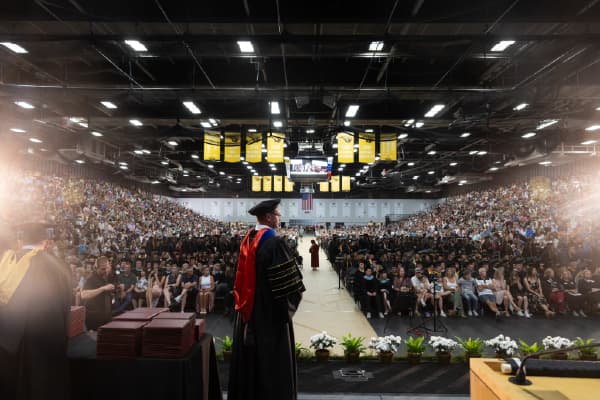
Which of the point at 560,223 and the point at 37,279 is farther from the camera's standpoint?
the point at 560,223

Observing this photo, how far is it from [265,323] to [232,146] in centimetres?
1097

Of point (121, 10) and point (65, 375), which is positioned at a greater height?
point (121, 10)

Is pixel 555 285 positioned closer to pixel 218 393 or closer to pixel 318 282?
pixel 318 282

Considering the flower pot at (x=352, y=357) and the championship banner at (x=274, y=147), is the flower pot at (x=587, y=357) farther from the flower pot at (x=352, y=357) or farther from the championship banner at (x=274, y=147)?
the championship banner at (x=274, y=147)

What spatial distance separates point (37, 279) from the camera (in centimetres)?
238

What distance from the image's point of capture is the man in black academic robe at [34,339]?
2.28 meters

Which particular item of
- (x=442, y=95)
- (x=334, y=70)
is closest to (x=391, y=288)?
(x=442, y=95)

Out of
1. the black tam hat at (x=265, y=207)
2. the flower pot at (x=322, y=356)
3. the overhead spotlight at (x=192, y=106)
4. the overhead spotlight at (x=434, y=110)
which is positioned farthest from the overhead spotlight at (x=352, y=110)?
the black tam hat at (x=265, y=207)

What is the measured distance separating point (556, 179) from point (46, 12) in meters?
28.5

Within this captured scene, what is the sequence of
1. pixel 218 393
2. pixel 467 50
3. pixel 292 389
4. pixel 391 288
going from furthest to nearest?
pixel 391 288, pixel 467 50, pixel 218 393, pixel 292 389

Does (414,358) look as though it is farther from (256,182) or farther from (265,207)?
(256,182)

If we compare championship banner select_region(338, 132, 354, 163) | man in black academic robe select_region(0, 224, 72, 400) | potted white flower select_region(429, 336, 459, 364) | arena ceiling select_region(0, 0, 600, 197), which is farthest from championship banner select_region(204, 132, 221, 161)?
man in black academic robe select_region(0, 224, 72, 400)

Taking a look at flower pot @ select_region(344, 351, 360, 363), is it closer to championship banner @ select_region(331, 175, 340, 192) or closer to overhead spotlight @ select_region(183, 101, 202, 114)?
overhead spotlight @ select_region(183, 101, 202, 114)

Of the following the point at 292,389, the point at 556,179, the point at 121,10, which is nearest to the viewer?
the point at 292,389
